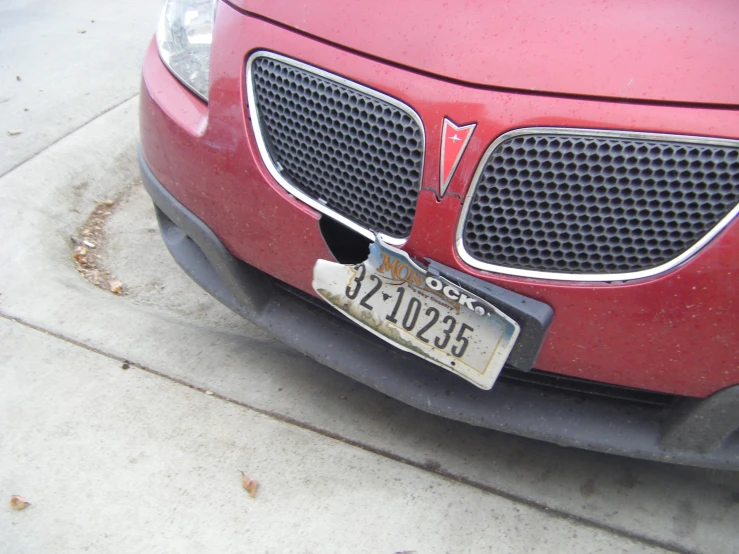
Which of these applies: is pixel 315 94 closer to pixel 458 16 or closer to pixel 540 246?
pixel 458 16

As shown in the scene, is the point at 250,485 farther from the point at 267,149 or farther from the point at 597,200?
the point at 597,200

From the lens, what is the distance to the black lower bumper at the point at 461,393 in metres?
1.71

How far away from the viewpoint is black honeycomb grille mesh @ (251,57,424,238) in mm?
1599

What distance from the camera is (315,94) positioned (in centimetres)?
167

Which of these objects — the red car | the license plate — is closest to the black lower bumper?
the red car

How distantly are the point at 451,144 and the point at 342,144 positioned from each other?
0.94ft

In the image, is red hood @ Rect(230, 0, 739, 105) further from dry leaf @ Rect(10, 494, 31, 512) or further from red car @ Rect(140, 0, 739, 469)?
dry leaf @ Rect(10, 494, 31, 512)

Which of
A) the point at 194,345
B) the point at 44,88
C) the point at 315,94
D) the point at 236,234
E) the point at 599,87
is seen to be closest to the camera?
the point at 599,87

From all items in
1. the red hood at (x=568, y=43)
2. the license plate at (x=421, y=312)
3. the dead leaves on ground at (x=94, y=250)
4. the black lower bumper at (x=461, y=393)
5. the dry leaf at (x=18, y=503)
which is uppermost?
the red hood at (x=568, y=43)

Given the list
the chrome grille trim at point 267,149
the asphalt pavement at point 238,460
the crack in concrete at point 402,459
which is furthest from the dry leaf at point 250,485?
the chrome grille trim at point 267,149

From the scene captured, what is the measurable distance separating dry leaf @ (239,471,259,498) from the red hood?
1218mm

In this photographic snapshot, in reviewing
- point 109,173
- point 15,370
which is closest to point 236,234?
point 15,370

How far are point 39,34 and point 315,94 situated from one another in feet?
12.7

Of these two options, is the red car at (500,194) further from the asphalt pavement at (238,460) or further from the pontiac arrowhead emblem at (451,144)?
the asphalt pavement at (238,460)
